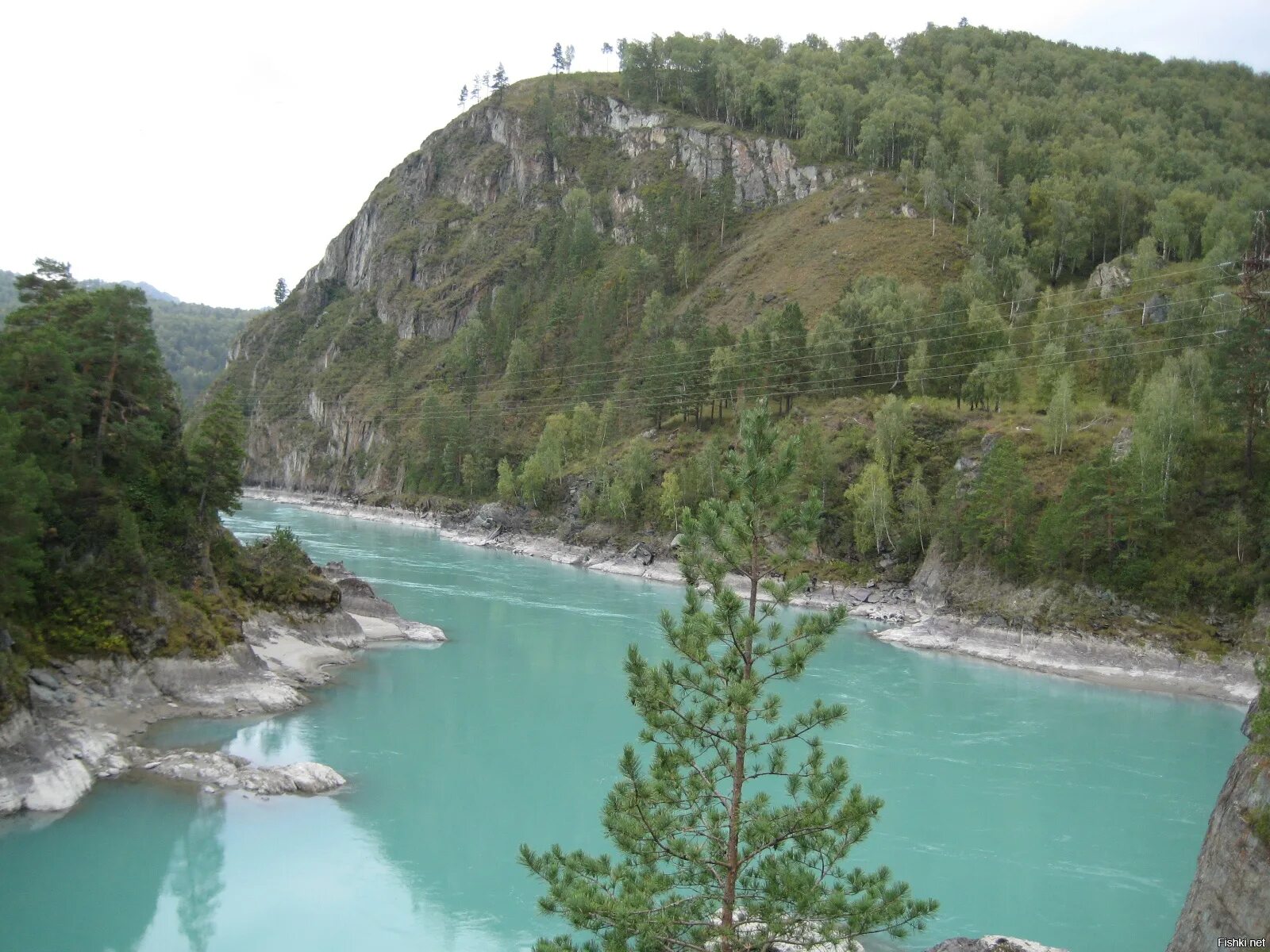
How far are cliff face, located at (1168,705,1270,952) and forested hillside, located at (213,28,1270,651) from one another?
25426mm

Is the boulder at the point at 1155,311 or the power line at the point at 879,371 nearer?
the power line at the point at 879,371

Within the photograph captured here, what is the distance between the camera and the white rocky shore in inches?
832

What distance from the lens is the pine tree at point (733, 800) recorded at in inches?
391

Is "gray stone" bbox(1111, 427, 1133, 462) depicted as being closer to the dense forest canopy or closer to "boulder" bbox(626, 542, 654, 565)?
the dense forest canopy

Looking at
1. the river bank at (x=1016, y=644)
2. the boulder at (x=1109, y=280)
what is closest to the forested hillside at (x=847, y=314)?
the boulder at (x=1109, y=280)

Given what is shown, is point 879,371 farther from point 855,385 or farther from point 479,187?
point 479,187

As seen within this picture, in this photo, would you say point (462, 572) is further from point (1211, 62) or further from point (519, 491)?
point (1211, 62)

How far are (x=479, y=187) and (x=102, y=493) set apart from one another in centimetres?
13722

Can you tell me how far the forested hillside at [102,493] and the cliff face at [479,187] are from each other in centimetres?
9763

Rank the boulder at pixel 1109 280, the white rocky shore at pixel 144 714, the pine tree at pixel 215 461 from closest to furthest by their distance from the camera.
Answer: the white rocky shore at pixel 144 714 → the pine tree at pixel 215 461 → the boulder at pixel 1109 280

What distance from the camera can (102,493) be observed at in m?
28.5

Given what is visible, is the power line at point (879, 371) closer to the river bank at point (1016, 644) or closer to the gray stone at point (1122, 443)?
the gray stone at point (1122, 443)

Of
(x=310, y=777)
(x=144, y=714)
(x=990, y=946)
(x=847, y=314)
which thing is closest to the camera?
(x=990, y=946)

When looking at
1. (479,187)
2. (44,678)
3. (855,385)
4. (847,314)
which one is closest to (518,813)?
(44,678)
